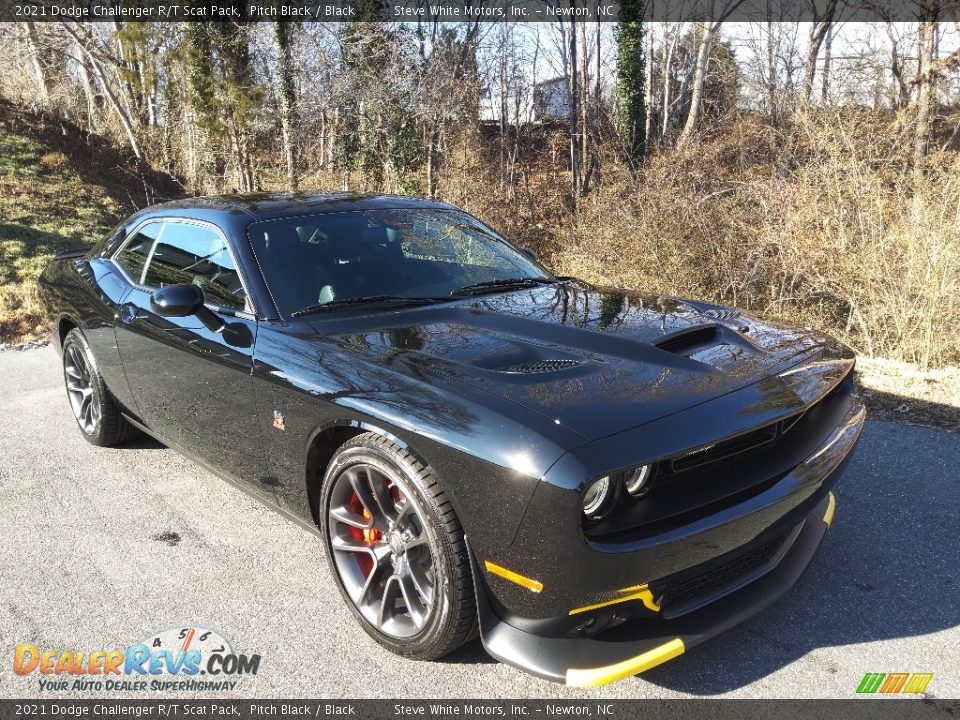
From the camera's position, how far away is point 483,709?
2297 mm

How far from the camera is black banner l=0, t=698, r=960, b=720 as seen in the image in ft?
7.27

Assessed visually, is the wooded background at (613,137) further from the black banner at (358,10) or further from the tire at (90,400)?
the tire at (90,400)

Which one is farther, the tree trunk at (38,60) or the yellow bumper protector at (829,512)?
the tree trunk at (38,60)

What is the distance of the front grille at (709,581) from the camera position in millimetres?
2199

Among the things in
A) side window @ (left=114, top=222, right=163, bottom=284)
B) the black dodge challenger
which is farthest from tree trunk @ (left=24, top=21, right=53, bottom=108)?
the black dodge challenger

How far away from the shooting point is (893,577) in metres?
2.92

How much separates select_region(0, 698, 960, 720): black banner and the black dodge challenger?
0.21 meters

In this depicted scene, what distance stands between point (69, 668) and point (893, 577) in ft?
10.1

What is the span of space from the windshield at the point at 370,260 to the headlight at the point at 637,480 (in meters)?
1.45

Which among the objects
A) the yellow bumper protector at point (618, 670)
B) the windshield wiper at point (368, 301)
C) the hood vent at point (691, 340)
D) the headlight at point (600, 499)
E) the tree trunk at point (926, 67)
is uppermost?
the tree trunk at point (926, 67)

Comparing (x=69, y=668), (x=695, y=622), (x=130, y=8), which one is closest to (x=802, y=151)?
(x=695, y=622)

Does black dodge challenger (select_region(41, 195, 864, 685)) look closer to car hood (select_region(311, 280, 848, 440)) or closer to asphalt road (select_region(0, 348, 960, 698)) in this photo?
car hood (select_region(311, 280, 848, 440))

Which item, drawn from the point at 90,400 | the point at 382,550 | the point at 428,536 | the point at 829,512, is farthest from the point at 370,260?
the point at 90,400

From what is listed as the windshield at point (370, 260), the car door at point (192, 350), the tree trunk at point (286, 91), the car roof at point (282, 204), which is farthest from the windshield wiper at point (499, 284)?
the tree trunk at point (286, 91)
